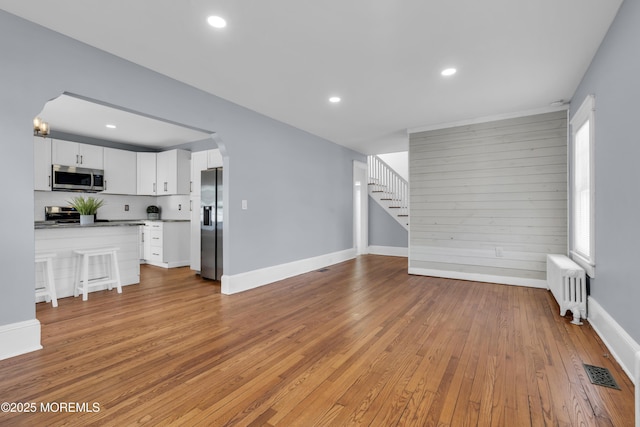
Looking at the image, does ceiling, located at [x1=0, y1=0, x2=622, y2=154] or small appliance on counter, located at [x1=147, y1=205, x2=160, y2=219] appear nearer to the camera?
ceiling, located at [x1=0, y1=0, x2=622, y2=154]

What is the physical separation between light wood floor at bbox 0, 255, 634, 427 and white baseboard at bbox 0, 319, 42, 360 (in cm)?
8

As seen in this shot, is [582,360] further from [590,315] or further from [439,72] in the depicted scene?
[439,72]

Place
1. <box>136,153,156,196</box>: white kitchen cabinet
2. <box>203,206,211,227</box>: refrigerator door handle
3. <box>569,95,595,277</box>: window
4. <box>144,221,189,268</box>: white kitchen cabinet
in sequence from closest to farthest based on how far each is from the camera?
<box>569,95,595,277</box>: window, <box>203,206,211,227</box>: refrigerator door handle, <box>144,221,189,268</box>: white kitchen cabinet, <box>136,153,156,196</box>: white kitchen cabinet

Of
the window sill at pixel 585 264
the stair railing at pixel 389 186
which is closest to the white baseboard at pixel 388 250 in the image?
the stair railing at pixel 389 186

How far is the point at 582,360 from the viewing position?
2.25 metres

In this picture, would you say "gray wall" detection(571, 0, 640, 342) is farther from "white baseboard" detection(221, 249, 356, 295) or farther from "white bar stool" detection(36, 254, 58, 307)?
"white bar stool" detection(36, 254, 58, 307)

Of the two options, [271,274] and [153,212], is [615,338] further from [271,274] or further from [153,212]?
[153,212]

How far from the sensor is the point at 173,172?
6.39m

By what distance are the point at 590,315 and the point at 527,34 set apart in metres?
2.75

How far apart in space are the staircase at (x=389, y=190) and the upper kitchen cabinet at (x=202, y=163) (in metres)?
4.16

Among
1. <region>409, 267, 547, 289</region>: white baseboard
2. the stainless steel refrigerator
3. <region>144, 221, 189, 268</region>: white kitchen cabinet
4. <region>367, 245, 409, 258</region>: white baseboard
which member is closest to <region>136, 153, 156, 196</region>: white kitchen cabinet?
<region>144, 221, 189, 268</region>: white kitchen cabinet

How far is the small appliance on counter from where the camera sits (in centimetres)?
710

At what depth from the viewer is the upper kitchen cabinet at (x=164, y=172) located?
252 inches

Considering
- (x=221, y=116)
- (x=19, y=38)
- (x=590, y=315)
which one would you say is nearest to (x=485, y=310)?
(x=590, y=315)
